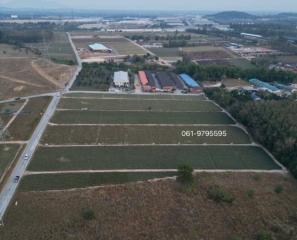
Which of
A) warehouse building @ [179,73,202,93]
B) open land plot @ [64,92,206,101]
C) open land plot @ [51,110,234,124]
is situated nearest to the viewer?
open land plot @ [51,110,234,124]

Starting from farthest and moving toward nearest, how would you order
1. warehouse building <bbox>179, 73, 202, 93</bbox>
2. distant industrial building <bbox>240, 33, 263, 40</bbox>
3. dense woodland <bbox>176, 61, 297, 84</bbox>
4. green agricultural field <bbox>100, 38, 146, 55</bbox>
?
1. distant industrial building <bbox>240, 33, 263, 40</bbox>
2. green agricultural field <bbox>100, 38, 146, 55</bbox>
3. dense woodland <bbox>176, 61, 297, 84</bbox>
4. warehouse building <bbox>179, 73, 202, 93</bbox>

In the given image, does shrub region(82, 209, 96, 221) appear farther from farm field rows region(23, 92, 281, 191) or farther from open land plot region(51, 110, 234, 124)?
open land plot region(51, 110, 234, 124)

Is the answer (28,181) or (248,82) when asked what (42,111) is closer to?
(28,181)

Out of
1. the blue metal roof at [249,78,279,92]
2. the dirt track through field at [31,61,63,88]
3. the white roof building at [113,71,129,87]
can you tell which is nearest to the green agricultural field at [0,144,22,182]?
the dirt track through field at [31,61,63,88]

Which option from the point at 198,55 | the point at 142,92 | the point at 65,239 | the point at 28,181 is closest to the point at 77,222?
the point at 65,239

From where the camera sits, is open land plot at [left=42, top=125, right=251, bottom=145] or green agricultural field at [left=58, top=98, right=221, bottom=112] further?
green agricultural field at [left=58, top=98, right=221, bottom=112]

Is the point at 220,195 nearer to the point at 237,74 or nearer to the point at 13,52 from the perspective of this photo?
the point at 237,74
